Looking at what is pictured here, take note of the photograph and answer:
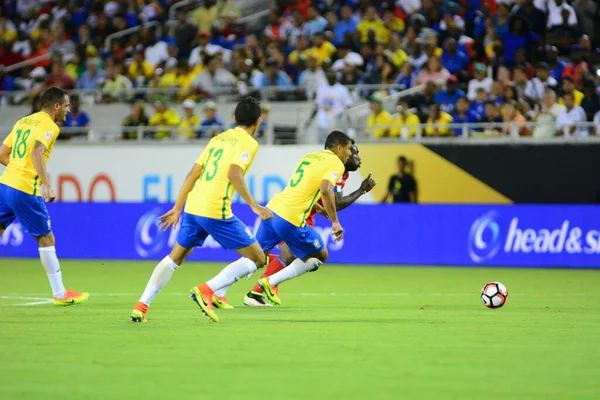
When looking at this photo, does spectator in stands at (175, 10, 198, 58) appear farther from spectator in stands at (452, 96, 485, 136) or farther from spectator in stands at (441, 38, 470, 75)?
spectator in stands at (452, 96, 485, 136)

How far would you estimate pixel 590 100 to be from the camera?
22.8 metres

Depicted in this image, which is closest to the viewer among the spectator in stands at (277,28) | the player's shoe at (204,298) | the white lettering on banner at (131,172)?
the player's shoe at (204,298)

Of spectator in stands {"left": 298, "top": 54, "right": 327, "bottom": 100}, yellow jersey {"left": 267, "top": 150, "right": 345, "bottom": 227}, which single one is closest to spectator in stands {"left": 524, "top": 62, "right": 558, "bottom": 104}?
spectator in stands {"left": 298, "top": 54, "right": 327, "bottom": 100}

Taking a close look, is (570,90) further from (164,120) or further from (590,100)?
(164,120)

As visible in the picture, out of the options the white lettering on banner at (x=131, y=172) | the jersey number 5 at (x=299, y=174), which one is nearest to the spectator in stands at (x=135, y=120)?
the white lettering on banner at (x=131, y=172)

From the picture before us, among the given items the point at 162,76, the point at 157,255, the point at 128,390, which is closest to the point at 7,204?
the point at 128,390

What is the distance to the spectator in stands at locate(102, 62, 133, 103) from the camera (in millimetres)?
27602

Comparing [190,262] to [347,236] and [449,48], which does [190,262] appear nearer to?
[347,236]

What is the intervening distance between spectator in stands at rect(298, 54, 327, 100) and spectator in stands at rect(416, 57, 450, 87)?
2.41 metres

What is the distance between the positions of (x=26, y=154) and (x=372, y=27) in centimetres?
1488

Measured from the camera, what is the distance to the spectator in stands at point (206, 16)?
29.9 m

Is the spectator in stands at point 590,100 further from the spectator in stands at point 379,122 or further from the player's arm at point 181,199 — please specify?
the player's arm at point 181,199

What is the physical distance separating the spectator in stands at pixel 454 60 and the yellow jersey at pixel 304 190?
12269 millimetres

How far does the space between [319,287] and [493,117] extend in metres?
7.73
